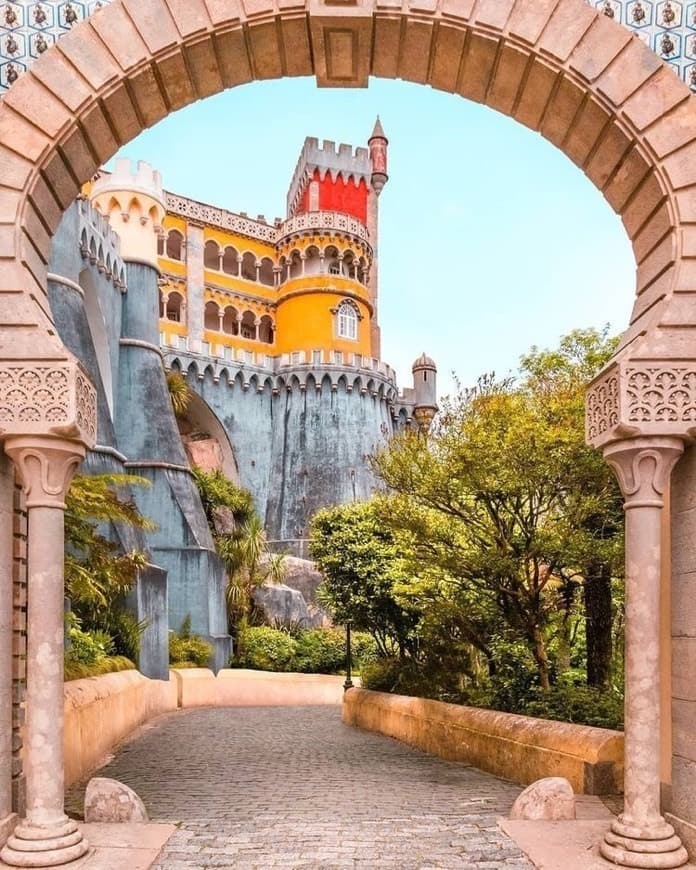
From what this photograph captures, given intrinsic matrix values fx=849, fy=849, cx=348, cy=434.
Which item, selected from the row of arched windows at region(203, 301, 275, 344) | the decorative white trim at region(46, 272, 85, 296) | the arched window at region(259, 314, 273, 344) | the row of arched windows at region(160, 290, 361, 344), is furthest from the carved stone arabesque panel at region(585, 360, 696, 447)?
the arched window at region(259, 314, 273, 344)

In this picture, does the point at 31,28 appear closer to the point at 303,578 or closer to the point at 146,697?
the point at 146,697

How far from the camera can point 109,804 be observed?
523 cm

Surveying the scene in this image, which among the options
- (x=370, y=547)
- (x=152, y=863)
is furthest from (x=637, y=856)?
(x=370, y=547)

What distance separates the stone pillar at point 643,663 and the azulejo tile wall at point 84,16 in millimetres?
2424

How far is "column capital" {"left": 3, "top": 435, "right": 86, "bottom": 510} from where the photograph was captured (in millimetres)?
4719

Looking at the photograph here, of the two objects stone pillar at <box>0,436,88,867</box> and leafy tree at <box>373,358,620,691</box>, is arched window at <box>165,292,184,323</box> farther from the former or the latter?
stone pillar at <box>0,436,88,867</box>

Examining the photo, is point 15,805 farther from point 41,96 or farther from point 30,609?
point 41,96

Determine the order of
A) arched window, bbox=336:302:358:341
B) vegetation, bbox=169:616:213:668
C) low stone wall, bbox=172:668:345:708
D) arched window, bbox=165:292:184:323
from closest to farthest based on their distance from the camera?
low stone wall, bbox=172:668:345:708 → vegetation, bbox=169:616:213:668 → arched window, bbox=165:292:184:323 → arched window, bbox=336:302:358:341

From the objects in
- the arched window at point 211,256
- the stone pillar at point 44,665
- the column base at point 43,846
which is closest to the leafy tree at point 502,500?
the stone pillar at point 44,665

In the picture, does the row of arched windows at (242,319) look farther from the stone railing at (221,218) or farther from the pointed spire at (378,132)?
the pointed spire at (378,132)

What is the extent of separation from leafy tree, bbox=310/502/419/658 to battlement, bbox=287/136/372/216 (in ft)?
89.4

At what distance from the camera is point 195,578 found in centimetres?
2222

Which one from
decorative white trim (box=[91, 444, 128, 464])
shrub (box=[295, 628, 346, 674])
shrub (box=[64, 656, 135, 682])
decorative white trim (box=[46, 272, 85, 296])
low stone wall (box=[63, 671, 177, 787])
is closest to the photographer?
low stone wall (box=[63, 671, 177, 787])

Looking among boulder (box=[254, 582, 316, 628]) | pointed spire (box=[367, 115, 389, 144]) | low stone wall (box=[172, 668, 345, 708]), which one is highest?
pointed spire (box=[367, 115, 389, 144])
